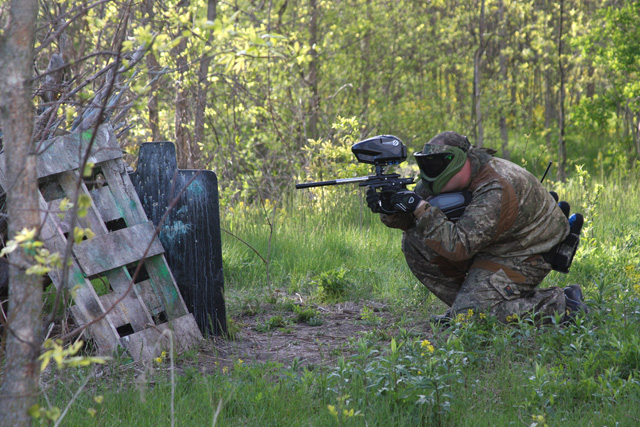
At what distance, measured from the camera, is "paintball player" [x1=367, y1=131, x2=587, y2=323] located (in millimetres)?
3723

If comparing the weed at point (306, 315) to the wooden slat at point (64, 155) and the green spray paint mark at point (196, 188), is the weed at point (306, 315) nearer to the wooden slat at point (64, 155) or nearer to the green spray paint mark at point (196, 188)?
the green spray paint mark at point (196, 188)

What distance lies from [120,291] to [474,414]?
6.68 feet

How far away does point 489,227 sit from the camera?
12.1 feet

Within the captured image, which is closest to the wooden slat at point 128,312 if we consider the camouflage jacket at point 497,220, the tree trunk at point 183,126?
the camouflage jacket at point 497,220

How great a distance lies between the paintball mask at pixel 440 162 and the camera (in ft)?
12.5

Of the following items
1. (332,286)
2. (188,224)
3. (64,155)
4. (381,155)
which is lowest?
(332,286)

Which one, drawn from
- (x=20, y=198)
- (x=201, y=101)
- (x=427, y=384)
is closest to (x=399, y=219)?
(x=427, y=384)

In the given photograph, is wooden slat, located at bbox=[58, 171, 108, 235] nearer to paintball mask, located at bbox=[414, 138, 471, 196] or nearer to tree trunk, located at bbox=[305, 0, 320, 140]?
paintball mask, located at bbox=[414, 138, 471, 196]

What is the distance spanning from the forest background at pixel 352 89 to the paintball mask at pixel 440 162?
1.67 metres

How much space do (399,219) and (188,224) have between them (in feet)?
4.78

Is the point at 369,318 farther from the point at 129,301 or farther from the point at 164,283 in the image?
the point at 129,301

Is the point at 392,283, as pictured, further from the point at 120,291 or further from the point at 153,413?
the point at 153,413

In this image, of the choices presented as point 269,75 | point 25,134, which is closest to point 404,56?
point 269,75

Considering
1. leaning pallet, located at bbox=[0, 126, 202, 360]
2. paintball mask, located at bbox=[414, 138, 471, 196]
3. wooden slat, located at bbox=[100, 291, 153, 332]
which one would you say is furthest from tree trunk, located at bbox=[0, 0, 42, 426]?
paintball mask, located at bbox=[414, 138, 471, 196]
